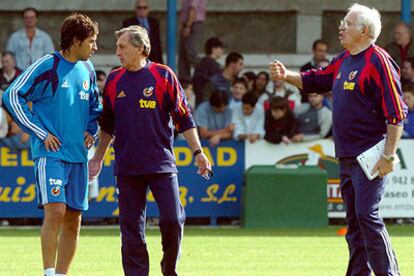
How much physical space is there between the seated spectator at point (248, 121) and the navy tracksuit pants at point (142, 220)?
785 cm

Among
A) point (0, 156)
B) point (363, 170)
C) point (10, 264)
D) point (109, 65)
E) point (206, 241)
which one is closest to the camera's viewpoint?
point (363, 170)

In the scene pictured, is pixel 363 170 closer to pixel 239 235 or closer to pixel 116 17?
pixel 239 235

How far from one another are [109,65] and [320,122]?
7643mm

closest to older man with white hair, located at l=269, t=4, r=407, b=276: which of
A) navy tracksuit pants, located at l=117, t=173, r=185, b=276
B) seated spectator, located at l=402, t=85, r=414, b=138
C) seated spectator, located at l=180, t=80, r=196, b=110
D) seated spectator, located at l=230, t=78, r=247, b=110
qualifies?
navy tracksuit pants, located at l=117, t=173, r=185, b=276

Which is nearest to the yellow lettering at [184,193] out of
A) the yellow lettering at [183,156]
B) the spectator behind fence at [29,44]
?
the yellow lettering at [183,156]

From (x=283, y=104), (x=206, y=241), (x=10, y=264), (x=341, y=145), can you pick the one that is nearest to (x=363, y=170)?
(x=341, y=145)

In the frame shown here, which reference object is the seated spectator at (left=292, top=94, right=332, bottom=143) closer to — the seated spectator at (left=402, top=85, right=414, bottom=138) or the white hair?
the seated spectator at (left=402, top=85, right=414, bottom=138)

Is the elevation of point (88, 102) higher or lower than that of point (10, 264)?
higher

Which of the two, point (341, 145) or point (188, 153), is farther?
point (188, 153)

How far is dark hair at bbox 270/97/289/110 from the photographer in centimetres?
1789

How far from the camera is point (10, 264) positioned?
42.2 feet

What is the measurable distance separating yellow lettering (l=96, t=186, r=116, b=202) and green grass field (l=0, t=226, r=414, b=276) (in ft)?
2.04

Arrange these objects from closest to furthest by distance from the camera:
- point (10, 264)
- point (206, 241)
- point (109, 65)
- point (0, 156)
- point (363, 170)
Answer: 1. point (363, 170)
2. point (10, 264)
3. point (206, 241)
4. point (0, 156)
5. point (109, 65)

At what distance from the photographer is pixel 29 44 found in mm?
20203
